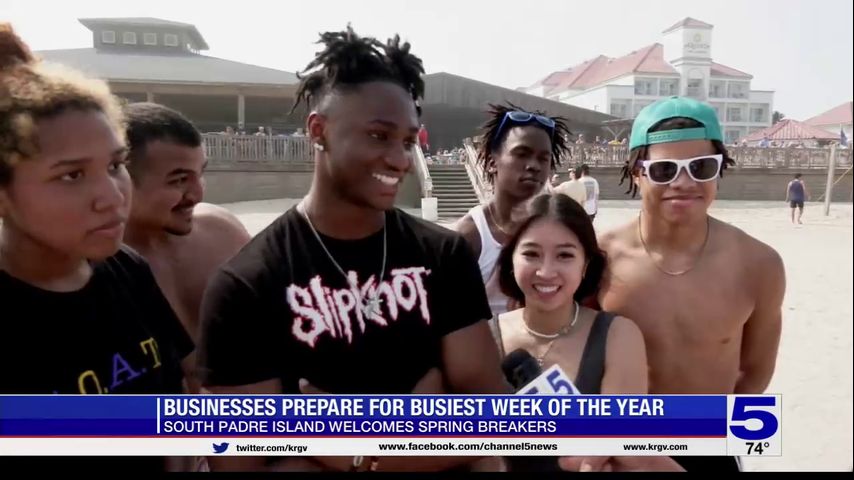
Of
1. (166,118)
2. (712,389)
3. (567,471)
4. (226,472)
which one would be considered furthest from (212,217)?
(712,389)

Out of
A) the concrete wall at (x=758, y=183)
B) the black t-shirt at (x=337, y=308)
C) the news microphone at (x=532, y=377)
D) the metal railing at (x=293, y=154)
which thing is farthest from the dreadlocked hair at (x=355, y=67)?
the concrete wall at (x=758, y=183)

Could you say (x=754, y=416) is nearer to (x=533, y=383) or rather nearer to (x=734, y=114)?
(x=533, y=383)

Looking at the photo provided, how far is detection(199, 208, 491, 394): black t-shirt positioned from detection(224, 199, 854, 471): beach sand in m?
0.92

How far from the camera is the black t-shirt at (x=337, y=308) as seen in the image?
50.0 inches

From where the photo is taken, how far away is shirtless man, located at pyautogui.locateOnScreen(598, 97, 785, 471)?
1708 millimetres

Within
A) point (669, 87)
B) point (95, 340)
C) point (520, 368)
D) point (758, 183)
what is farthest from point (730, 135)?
point (758, 183)

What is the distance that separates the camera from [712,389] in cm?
178

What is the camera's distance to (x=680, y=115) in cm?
170

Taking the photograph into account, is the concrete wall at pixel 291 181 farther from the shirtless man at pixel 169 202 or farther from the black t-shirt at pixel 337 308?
the black t-shirt at pixel 337 308

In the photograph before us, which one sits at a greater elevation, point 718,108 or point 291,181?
point 718,108

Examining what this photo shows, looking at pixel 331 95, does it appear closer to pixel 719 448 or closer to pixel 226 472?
pixel 226 472

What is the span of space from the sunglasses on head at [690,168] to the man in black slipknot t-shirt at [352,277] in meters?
0.69

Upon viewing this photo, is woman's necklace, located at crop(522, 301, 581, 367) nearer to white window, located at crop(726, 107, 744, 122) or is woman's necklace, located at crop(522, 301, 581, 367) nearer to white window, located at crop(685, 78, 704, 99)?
white window, located at crop(685, 78, 704, 99)

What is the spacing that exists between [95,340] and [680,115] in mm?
1649
